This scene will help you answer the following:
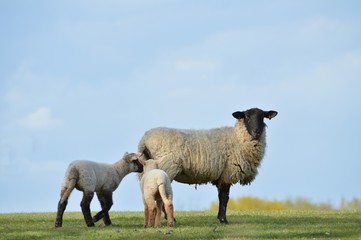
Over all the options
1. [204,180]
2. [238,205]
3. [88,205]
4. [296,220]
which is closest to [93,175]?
[88,205]

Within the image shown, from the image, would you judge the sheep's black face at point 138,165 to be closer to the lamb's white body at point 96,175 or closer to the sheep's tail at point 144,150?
the lamb's white body at point 96,175

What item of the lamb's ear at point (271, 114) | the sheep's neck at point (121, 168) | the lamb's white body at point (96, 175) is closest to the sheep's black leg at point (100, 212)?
the lamb's white body at point (96, 175)

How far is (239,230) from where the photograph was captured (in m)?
17.7

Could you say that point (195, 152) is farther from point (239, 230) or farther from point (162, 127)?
point (239, 230)

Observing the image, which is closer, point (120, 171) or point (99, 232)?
point (99, 232)

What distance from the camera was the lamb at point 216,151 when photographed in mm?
19625

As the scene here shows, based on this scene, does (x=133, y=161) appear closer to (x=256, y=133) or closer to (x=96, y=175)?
(x=96, y=175)

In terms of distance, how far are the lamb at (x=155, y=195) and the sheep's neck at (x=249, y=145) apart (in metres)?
4.09

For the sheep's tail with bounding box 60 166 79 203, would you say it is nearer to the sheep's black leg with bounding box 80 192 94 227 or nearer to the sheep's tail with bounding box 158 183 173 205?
the sheep's black leg with bounding box 80 192 94 227

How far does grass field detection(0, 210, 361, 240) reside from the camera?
16.4 m

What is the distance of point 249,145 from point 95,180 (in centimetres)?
464

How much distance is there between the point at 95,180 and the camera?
59.0 feet

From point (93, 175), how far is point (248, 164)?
4.64 meters

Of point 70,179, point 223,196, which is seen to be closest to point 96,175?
point 70,179
